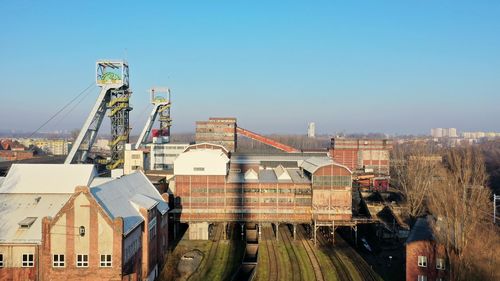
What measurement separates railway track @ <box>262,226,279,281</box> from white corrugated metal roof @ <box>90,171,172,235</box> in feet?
39.9

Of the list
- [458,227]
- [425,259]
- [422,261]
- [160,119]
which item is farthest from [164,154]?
[458,227]

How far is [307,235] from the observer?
5209 cm

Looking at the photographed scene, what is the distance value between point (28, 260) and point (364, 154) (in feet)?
258

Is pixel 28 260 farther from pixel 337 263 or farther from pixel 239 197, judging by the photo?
pixel 337 263

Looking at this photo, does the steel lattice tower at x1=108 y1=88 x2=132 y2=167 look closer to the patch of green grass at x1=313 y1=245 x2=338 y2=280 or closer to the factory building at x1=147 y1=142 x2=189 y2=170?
the factory building at x1=147 y1=142 x2=189 y2=170

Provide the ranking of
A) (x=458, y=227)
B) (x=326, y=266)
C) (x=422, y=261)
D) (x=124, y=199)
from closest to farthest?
(x=458, y=227) < (x=422, y=261) < (x=124, y=199) < (x=326, y=266)

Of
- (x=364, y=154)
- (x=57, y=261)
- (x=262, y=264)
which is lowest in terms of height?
(x=262, y=264)

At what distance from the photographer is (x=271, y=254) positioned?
144 feet

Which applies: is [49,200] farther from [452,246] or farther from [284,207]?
[452,246]

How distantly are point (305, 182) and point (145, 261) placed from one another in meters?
23.6

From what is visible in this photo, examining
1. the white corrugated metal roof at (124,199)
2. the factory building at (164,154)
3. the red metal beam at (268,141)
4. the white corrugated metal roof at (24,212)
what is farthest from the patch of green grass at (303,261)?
the red metal beam at (268,141)

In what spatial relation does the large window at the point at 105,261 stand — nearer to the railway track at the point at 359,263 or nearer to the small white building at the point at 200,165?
the small white building at the point at 200,165

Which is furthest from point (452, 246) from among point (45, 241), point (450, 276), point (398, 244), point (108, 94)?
point (108, 94)

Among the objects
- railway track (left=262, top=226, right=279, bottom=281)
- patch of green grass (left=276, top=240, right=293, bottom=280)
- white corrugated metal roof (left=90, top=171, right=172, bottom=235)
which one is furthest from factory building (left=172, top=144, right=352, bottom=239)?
white corrugated metal roof (left=90, top=171, right=172, bottom=235)
